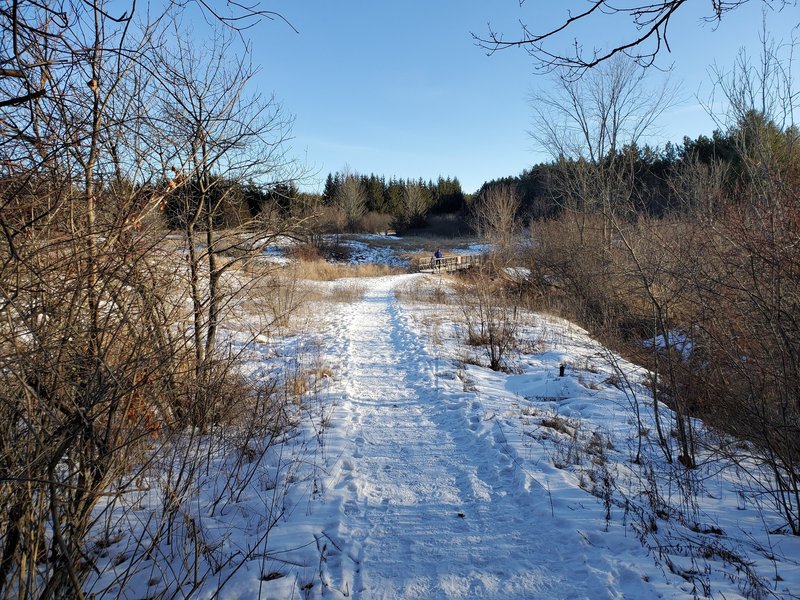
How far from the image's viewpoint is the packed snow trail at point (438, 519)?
7.73ft

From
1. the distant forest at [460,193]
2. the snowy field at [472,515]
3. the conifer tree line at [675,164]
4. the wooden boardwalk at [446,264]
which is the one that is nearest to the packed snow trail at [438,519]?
the snowy field at [472,515]

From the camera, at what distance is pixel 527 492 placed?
10.7 feet

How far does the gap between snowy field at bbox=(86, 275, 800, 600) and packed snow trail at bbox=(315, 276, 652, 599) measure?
1 centimetres

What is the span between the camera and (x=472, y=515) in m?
3.04

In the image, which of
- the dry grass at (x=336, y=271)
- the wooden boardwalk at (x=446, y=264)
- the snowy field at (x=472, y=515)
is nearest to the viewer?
the snowy field at (x=472, y=515)

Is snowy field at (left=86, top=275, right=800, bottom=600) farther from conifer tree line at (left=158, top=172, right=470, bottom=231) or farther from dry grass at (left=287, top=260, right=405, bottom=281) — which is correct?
dry grass at (left=287, top=260, right=405, bottom=281)

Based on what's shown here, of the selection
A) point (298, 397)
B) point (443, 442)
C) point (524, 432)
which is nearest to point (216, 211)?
point (298, 397)

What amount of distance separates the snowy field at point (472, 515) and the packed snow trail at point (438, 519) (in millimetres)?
13

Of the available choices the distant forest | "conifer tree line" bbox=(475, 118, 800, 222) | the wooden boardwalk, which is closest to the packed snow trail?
the distant forest

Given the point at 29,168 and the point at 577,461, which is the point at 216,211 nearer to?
the point at 29,168

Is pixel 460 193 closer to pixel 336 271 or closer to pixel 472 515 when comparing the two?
pixel 336 271

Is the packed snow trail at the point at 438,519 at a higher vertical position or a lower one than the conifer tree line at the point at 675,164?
lower

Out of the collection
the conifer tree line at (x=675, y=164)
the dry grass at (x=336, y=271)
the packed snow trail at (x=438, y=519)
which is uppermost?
the conifer tree line at (x=675, y=164)

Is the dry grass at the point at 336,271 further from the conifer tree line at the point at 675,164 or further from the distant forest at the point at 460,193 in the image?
the conifer tree line at the point at 675,164
